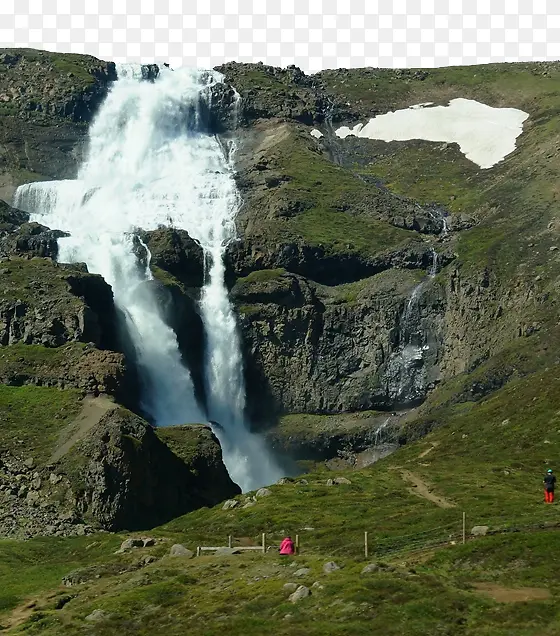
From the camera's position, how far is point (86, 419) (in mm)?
142500

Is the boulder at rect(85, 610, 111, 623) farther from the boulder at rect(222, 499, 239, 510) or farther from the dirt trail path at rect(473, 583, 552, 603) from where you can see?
the boulder at rect(222, 499, 239, 510)

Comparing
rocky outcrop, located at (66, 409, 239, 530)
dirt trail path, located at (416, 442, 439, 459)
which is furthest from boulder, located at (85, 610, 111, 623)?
dirt trail path, located at (416, 442, 439, 459)

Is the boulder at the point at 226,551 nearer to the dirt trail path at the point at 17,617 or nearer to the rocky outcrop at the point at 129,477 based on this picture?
the dirt trail path at the point at 17,617

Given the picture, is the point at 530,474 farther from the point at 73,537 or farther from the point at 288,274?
the point at 288,274

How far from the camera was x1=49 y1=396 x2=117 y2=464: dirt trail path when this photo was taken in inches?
5379

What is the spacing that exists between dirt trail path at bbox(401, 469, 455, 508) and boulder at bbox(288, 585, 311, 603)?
114 ft

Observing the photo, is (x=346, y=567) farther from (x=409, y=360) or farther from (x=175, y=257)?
(x=175, y=257)

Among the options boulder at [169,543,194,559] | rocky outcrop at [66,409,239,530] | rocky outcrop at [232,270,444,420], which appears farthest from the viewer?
rocky outcrop at [232,270,444,420]

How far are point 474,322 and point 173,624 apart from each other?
4613 inches

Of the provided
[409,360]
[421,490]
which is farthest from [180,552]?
[409,360]

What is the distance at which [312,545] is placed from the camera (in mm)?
92875

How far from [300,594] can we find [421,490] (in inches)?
1859

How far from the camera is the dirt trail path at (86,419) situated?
448 ft

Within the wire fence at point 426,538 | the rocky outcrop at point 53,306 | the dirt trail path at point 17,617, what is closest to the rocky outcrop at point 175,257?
the rocky outcrop at point 53,306
